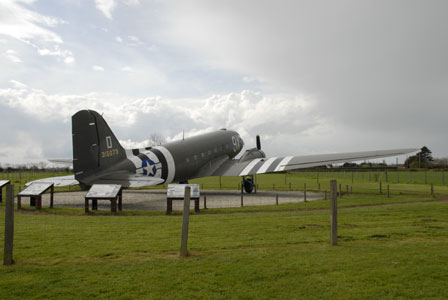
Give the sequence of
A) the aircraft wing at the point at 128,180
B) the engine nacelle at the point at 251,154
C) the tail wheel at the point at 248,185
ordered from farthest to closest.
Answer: the engine nacelle at the point at 251,154 < the tail wheel at the point at 248,185 < the aircraft wing at the point at 128,180

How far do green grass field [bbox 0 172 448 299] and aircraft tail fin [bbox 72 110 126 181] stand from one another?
998 centimetres

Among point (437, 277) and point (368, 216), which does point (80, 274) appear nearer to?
point (437, 277)

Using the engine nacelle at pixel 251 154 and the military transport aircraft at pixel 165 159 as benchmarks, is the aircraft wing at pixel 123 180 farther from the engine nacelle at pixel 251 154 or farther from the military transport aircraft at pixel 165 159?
the engine nacelle at pixel 251 154

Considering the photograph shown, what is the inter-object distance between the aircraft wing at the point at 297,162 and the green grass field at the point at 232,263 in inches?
641

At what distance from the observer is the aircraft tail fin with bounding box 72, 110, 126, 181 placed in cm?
2094

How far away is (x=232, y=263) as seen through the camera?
23.5ft

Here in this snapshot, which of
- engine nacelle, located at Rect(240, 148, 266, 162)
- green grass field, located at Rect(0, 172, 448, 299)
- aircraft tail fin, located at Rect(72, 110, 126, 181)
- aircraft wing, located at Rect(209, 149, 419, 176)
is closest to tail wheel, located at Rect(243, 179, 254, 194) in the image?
aircraft wing, located at Rect(209, 149, 419, 176)

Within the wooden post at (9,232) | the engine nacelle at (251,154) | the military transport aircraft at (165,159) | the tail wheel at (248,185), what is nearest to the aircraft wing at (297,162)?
the military transport aircraft at (165,159)

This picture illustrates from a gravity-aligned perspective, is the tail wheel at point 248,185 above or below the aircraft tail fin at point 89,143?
below

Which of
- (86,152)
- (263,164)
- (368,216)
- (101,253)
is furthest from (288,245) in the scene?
(263,164)

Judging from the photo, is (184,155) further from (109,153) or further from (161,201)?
(109,153)

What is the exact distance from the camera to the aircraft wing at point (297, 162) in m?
27.6

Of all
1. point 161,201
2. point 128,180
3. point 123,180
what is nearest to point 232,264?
point 128,180

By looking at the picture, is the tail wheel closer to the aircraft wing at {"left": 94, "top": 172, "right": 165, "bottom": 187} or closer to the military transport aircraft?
the military transport aircraft
